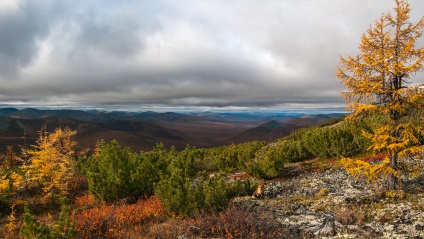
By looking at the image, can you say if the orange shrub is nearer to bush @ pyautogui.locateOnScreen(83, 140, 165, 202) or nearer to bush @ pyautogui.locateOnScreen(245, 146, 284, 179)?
bush @ pyautogui.locateOnScreen(83, 140, 165, 202)

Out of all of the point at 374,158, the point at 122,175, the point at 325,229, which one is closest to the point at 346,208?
the point at 325,229

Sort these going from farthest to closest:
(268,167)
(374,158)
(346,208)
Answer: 1. (374,158)
2. (268,167)
3. (346,208)

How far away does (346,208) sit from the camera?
12.6 meters

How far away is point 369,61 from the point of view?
1378cm

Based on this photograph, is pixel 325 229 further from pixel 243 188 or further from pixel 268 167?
pixel 268 167

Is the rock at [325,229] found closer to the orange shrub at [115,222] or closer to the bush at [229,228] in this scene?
the bush at [229,228]

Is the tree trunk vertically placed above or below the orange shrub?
above

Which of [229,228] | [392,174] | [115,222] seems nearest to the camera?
[229,228]

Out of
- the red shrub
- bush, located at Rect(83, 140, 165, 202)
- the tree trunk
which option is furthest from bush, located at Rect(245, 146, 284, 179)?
the tree trunk

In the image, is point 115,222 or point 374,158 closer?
point 115,222

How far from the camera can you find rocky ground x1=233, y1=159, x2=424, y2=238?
35.2ft

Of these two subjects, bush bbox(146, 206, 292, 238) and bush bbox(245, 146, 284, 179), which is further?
bush bbox(245, 146, 284, 179)

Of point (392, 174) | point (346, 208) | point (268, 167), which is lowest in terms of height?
point (268, 167)

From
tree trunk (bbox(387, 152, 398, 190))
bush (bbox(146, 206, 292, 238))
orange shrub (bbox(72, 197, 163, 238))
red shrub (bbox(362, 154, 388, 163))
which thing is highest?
tree trunk (bbox(387, 152, 398, 190))
